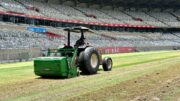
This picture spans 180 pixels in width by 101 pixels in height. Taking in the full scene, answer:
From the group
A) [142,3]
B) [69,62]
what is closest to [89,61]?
[69,62]

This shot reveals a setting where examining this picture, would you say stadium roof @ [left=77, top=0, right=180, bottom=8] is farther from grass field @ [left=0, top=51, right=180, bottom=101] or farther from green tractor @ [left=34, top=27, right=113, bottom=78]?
grass field @ [left=0, top=51, right=180, bottom=101]

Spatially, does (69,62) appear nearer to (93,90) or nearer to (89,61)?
(89,61)

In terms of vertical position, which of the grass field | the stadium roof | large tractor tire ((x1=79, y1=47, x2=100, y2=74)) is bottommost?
the grass field

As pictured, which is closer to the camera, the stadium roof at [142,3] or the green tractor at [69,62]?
the green tractor at [69,62]

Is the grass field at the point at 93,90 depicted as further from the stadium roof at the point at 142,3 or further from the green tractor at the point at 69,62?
the stadium roof at the point at 142,3

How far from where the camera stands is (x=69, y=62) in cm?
1576

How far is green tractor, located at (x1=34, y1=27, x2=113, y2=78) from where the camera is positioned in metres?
15.5

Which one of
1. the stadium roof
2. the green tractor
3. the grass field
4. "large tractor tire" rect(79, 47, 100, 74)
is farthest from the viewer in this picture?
→ the stadium roof

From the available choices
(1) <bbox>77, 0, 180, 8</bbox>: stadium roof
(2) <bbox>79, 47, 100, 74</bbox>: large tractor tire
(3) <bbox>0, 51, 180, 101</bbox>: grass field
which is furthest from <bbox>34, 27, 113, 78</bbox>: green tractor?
(1) <bbox>77, 0, 180, 8</bbox>: stadium roof

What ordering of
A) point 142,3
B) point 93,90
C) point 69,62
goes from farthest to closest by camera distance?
point 142,3 < point 69,62 < point 93,90

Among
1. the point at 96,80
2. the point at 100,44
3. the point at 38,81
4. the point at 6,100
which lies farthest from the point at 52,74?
the point at 100,44

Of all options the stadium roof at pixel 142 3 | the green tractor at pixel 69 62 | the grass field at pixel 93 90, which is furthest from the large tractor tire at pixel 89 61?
the stadium roof at pixel 142 3

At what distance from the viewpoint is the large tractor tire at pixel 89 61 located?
649 inches

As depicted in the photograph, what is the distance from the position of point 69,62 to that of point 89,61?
124 cm
